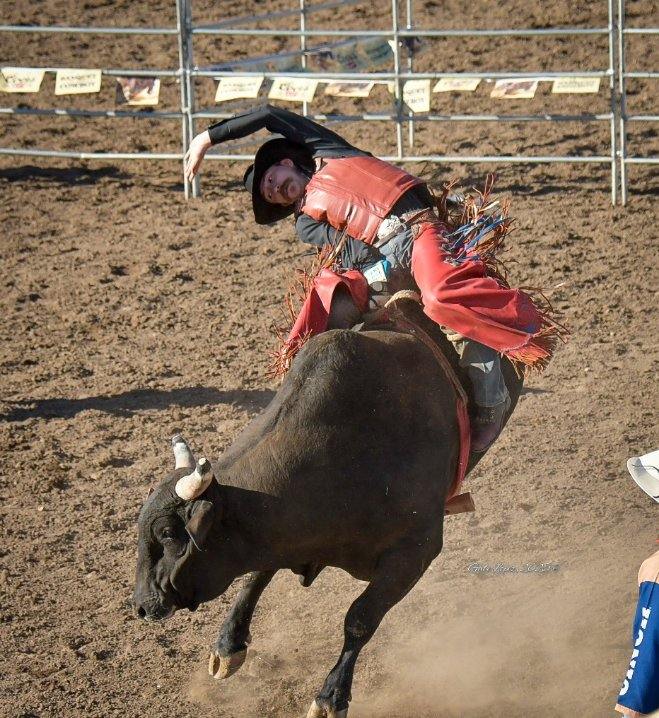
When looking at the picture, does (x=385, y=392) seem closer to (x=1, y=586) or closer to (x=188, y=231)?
(x=1, y=586)

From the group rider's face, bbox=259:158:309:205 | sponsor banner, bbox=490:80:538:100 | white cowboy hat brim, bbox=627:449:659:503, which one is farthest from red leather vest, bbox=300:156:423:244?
sponsor banner, bbox=490:80:538:100

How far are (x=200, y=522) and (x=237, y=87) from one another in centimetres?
730

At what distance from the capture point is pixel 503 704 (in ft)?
13.8

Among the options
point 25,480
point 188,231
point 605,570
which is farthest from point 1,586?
point 188,231

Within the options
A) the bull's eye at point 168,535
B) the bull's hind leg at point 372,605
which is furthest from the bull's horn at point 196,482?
the bull's hind leg at point 372,605

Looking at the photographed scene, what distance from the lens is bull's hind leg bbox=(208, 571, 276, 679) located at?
4.04 meters

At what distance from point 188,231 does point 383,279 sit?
5462mm

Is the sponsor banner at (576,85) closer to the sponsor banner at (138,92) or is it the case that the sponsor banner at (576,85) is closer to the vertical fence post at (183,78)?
the vertical fence post at (183,78)

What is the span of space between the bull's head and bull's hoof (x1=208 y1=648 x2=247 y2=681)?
64cm

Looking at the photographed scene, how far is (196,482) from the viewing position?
3.28 meters

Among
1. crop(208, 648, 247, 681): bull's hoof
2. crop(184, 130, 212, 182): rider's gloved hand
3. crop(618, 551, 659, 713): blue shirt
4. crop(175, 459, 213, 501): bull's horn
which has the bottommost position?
crop(208, 648, 247, 681): bull's hoof

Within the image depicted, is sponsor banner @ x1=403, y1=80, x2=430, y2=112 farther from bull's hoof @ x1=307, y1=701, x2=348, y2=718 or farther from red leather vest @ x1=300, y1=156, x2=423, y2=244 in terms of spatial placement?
bull's hoof @ x1=307, y1=701, x2=348, y2=718

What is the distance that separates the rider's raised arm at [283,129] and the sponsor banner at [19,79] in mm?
6267

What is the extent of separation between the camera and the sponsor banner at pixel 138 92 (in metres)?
10.1
